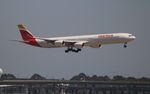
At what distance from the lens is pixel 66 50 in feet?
634

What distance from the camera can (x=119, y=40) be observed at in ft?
623

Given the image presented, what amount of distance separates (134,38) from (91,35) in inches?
700

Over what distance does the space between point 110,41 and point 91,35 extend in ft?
30.6

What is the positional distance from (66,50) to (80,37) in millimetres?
10024

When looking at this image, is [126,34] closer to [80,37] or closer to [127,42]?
[127,42]

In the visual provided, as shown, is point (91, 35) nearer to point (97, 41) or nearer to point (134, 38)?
point (97, 41)

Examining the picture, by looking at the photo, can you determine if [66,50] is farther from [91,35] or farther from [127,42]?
[127,42]

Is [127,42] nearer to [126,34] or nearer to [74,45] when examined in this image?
[126,34]

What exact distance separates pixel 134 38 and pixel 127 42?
3.78 metres

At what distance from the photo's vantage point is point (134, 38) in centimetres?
19112

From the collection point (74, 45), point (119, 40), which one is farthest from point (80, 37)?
point (119, 40)

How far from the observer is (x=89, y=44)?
195 meters

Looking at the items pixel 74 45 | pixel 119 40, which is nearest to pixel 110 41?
pixel 119 40

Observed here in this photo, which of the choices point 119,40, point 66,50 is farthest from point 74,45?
point 119,40
